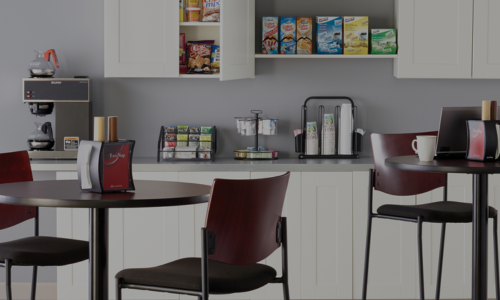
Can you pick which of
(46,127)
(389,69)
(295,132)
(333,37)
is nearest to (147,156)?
(46,127)

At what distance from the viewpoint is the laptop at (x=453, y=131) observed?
2455 millimetres

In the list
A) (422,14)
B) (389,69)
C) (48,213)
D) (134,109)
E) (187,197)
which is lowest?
(48,213)

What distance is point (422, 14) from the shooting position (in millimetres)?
3623

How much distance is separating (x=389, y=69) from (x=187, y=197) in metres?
2.43

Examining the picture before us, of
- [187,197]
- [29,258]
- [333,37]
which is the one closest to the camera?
[187,197]

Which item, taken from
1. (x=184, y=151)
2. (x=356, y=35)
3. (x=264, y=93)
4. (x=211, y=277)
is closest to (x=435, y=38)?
(x=356, y=35)

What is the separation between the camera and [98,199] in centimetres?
173

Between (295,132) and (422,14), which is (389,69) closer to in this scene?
(422,14)

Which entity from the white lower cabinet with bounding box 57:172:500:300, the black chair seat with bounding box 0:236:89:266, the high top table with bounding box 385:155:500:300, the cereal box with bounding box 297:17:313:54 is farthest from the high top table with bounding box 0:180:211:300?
the cereal box with bounding box 297:17:313:54

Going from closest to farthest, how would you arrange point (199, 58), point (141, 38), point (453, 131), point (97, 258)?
point (97, 258) < point (453, 131) < point (141, 38) < point (199, 58)

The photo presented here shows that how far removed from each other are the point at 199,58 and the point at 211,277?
209 centimetres

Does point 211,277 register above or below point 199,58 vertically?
below

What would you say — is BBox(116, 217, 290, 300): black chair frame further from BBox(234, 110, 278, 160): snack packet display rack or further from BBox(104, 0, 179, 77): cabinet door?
BBox(104, 0, 179, 77): cabinet door

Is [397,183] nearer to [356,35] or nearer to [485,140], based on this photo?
[485,140]
